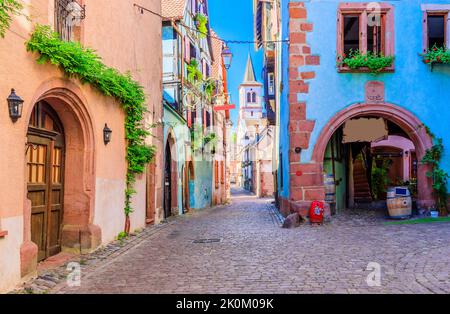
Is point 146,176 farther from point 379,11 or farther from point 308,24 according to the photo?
point 379,11

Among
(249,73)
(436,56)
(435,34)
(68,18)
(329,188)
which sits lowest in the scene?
(329,188)

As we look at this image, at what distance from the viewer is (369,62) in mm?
12391

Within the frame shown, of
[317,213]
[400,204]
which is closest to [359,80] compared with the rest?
[400,204]

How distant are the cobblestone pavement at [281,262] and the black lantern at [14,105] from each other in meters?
2.14

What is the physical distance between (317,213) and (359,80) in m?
3.82

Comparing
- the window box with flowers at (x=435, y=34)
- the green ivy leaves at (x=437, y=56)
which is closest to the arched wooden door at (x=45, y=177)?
the green ivy leaves at (x=437, y=56)

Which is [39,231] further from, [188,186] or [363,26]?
[188,186]

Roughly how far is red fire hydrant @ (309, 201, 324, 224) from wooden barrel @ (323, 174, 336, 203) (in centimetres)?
117

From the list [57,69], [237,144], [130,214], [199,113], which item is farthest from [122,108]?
[237,144]

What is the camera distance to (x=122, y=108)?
34.0 feet

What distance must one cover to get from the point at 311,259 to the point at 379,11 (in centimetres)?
833

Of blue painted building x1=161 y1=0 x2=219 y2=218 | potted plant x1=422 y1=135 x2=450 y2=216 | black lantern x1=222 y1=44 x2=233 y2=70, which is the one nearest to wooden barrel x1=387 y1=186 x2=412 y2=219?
potted plant x1=422 y1=135 x2=450 y2=216

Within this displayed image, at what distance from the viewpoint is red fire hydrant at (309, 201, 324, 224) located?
38.7 ft

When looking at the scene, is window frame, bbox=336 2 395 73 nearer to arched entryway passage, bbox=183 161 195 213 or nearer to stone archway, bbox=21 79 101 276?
stone archway, bbox=21 79 101 276
